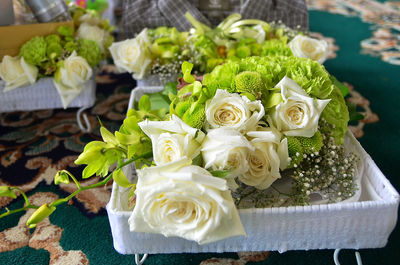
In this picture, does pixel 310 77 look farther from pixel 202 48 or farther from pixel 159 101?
pixel 202 48

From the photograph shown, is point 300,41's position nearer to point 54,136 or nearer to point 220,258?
point 220,258

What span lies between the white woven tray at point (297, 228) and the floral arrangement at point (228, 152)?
48 millimetres

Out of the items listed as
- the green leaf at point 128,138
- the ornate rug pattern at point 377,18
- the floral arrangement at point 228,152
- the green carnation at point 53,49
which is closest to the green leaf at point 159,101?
the floral arrangement at point 228,152

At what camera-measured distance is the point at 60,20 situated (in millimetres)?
1109

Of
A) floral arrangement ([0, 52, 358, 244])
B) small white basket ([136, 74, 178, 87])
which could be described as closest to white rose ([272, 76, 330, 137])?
floral arrangement ([0, 52, 358, 244])

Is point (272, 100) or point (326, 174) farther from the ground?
point (272, 100)

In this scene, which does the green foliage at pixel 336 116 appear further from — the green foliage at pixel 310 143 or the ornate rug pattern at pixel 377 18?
the ornate rug pattern at pixel 377 18

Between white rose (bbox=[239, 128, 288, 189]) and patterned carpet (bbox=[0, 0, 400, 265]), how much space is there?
25 centimetres

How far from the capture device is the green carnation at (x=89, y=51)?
41.1 inches

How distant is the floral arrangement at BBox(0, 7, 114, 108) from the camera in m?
0.97

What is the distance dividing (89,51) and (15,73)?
207 mm

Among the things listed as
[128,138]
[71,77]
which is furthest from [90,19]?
[128,138]

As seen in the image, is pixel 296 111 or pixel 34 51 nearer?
pixel 296 111

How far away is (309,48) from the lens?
1026 mm
